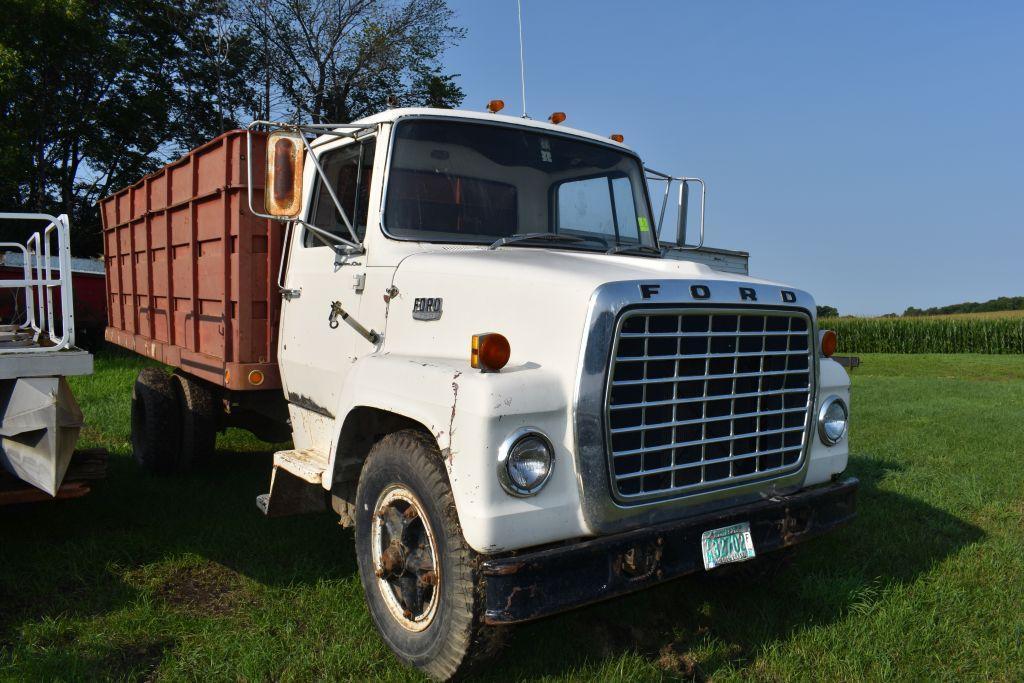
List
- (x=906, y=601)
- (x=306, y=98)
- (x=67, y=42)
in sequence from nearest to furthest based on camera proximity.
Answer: (x=906, y=601) → (x=67, y=42) → (x=306, y=98)

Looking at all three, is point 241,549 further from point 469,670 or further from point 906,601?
point 906,601

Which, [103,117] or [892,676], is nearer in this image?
[892,676]

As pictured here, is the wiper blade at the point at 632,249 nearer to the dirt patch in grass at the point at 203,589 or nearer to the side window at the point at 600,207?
the side window at the point at 600,207

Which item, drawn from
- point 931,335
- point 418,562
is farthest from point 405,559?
point 931,335

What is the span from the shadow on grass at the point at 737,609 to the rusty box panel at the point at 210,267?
2366 millimetres

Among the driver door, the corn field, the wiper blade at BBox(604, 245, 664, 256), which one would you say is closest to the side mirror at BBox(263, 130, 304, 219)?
the driver door

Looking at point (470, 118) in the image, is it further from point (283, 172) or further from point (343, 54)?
point (343, 54)

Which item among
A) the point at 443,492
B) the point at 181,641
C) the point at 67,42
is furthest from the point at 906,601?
the point at 67,42

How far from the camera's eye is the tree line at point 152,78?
18.2m

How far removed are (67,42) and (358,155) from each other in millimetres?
Answer: 18341

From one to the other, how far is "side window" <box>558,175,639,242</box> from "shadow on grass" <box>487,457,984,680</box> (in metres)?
1.97

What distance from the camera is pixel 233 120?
2473 cm

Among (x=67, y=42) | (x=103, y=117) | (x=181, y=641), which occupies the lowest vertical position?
(x=181, y=641)

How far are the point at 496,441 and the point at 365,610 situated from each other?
160 cm
